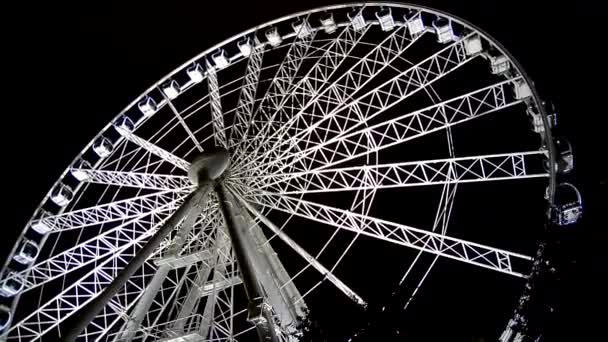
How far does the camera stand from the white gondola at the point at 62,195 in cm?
2028

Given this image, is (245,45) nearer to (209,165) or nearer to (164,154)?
(164,154)

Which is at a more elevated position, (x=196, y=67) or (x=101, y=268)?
(x=196, y=67)

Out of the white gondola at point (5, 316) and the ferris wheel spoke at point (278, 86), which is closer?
the white gondola at point (5, 316)

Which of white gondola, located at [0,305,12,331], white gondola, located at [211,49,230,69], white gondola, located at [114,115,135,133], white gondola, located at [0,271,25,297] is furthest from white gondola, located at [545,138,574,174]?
white gondola, located at [0,305,12,331]

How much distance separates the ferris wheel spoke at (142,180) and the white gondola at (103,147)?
2.70ft

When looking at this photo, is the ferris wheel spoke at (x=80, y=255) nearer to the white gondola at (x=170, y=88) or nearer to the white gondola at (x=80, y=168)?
the white gondola at (x=80, y=168)

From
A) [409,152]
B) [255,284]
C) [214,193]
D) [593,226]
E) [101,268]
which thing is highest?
[409,152]

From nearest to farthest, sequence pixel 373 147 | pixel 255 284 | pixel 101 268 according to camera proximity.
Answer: pixel 255 284
pixel 373 147
pixel 101 268

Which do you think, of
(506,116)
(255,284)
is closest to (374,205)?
(506,116)

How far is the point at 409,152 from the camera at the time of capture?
33281 millimetres

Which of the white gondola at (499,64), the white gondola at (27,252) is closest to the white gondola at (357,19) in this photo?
the white gondola at (499,64)

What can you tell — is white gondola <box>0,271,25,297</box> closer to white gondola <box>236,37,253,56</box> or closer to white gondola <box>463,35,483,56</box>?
white gondola <box>236,37,253,56</box>

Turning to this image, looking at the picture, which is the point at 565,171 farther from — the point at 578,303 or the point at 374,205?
the point at 374,205

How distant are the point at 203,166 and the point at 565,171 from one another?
9689mm
